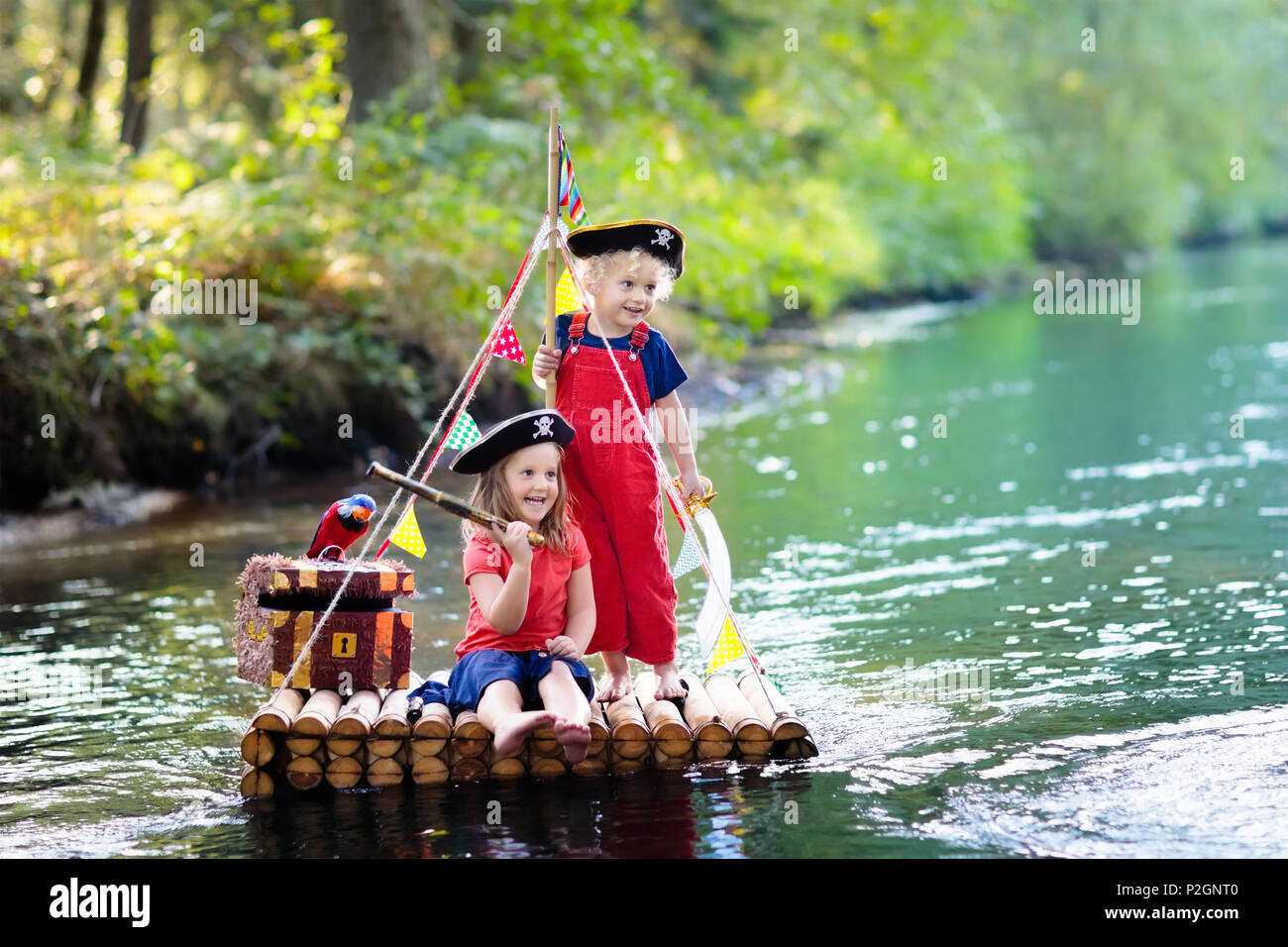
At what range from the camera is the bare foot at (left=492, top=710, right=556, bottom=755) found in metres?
5.00

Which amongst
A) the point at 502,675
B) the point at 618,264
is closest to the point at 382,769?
the point at 502,675

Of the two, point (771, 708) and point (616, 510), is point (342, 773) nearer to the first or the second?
point (616, 510)

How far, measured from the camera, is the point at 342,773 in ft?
17.1

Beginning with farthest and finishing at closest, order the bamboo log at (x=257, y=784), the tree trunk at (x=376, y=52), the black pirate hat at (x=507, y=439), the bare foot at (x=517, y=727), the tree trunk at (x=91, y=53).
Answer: the tree trunk at (x=91, y=53), the tree trunk at (x=376, y=52), the black pirate hat at (x=507, y=439), the bamboo log at (x=257, y=784), the bare foot at (x=517, y=727)

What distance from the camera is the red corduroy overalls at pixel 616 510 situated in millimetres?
5801

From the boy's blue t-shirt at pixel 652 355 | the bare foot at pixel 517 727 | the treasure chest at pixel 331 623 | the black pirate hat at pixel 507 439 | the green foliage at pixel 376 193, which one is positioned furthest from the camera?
the green foliage at pixel 376 193

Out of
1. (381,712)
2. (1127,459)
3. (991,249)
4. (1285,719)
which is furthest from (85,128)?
(991,249)

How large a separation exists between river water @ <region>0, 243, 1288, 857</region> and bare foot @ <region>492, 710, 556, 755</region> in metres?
0.19

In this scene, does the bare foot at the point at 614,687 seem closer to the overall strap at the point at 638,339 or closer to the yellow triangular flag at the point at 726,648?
the yellow triangular flag at the point at 726,648

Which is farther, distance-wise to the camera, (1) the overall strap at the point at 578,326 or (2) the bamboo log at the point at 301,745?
(1) the overall strap at the point at 578,326

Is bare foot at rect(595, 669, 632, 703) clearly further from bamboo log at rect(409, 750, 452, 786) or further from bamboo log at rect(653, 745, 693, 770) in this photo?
bamboo log at rect(409, 750, 452, 786)

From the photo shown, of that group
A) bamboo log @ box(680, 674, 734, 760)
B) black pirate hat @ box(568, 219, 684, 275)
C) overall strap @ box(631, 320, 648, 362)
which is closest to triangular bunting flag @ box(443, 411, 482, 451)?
overall strap @ box(631, 320, 648, 362)

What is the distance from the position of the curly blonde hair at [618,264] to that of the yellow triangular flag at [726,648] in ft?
4.20

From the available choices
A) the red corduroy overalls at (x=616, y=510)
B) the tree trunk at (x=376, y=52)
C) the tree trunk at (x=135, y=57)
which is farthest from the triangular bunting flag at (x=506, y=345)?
the tree trunk at (x=135, y=57)
